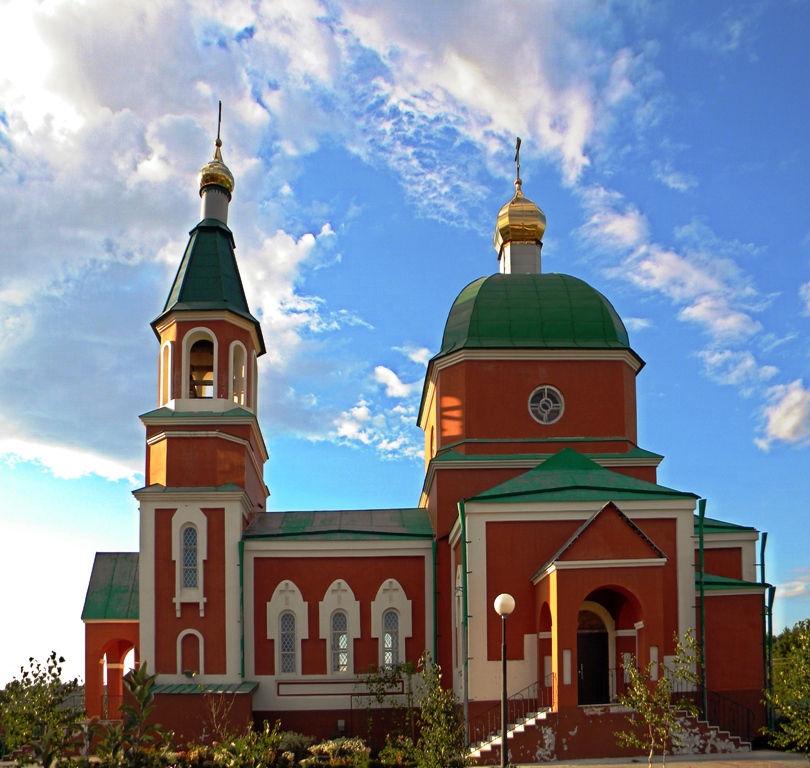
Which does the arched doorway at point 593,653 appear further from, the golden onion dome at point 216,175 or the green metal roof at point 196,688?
the golden onion dome at point 216,175

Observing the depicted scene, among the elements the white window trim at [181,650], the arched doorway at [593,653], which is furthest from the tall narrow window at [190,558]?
the arched doorway at [593,653]

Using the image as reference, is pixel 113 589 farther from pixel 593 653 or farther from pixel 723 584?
pixel 723 584

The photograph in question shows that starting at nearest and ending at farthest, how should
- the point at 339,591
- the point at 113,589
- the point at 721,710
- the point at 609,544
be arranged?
the point at 609,544, the point at 721,710, the point at 339,591, the point at 113,589

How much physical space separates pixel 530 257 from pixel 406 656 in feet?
39.0

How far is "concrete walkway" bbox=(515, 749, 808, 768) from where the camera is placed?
1658 cm

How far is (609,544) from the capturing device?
18672mm

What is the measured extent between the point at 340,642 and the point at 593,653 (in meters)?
6.22

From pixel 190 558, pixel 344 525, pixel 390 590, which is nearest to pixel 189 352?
pixel 190 558

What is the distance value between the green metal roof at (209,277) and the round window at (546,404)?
23.9ft

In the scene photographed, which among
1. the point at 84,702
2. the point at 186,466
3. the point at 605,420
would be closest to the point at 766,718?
the point at 605,420

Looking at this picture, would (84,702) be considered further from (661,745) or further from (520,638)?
(661,745)

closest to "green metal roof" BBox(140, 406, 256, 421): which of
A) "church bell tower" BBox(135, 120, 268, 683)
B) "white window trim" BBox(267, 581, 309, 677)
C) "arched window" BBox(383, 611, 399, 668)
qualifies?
"church bell tower" BBox(135, 120, 268, 683)

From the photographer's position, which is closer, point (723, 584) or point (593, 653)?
point (593, 653)

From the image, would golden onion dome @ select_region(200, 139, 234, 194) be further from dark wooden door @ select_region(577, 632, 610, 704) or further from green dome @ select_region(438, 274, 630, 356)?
dark wooden door @ select_region(577, 632, 610, 704)
